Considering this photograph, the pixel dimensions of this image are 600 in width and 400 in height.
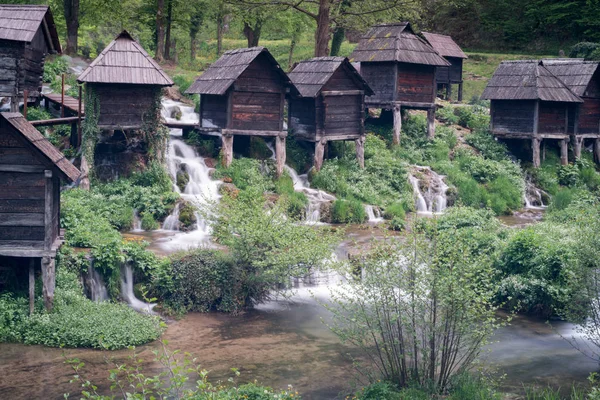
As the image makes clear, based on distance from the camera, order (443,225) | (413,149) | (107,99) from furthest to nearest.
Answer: (413,149) < (107,99) < (443,225)

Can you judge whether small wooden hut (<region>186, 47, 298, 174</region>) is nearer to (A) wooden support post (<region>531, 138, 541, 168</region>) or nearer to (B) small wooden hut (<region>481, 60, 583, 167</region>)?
(B) small wooden hut (<region>481, 60, 583, 167</region>)

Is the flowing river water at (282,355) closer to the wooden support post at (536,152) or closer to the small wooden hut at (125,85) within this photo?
the small wooden hut at (125,85)

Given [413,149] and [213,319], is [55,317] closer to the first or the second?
[213,319]

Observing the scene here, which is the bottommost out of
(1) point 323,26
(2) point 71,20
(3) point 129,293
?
(3) point 129,293

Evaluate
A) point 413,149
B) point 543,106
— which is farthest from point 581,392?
point 543,106

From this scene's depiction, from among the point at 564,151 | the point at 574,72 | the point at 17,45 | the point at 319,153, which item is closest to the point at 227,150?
the point at 319,153

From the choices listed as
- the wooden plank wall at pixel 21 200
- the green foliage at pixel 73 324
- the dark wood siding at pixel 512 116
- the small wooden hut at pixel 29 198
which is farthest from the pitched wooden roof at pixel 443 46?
the wooden plank wall at pixel 21 200

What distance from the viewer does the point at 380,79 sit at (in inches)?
1352

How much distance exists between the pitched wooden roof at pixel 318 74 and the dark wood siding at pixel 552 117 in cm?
863

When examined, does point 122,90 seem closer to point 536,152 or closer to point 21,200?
point 21,200

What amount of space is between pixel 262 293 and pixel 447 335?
7453 millimetres

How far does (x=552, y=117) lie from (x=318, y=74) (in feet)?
38.1

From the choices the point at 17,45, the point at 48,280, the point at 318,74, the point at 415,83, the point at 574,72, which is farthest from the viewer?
the point at 574,72

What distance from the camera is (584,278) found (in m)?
15.7
